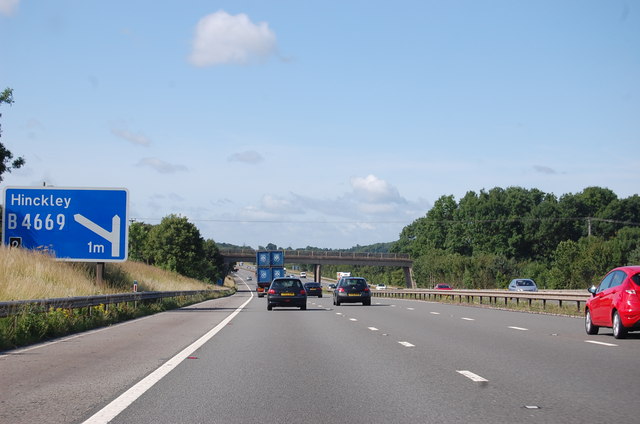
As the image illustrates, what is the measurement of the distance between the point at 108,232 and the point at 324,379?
22455 mm

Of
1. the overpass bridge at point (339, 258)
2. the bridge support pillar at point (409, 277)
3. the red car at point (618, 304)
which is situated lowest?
the bridge support pillar at point (409, 277)

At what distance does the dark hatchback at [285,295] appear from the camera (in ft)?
115

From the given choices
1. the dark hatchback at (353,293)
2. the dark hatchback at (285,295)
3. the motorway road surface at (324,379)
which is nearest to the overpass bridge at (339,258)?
the dark hatchback at (353,293)

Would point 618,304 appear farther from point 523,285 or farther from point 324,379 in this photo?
point 523,285

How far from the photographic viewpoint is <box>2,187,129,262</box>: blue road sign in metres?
31.4

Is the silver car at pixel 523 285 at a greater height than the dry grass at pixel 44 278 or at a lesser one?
lesser

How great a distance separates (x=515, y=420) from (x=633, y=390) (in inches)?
100

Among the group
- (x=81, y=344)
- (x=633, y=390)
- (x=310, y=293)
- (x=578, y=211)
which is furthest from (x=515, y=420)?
(x=578, y=211)

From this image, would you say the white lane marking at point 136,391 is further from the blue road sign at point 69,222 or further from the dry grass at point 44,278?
the blue road sign at point 69,222

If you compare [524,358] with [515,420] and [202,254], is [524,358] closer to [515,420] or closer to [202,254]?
[515,420]

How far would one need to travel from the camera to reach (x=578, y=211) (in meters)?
139

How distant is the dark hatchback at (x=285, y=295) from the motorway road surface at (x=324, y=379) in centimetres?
1622

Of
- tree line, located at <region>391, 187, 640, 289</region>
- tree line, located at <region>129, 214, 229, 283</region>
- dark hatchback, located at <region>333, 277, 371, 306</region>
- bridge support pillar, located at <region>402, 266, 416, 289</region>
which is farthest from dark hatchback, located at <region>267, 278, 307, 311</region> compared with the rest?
bridge support pillar, located at <region>402, 266, 416, 289</region>

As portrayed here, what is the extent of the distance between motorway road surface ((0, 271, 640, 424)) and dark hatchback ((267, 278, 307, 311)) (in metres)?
16.2
